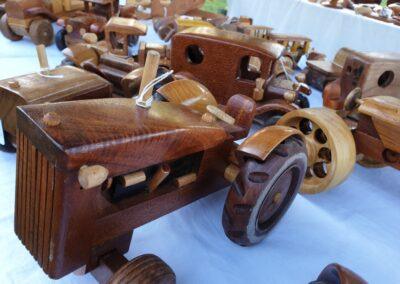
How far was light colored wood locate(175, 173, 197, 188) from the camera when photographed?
899mm

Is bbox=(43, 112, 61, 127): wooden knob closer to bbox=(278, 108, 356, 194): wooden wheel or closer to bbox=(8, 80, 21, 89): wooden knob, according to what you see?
bbox=(8, 80, 21, 89): wooden knob

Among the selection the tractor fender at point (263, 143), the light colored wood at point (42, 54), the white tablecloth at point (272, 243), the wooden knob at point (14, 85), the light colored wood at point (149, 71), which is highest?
the light colored wood at point (149, 71)

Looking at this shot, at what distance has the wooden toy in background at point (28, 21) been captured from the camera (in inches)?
85.1

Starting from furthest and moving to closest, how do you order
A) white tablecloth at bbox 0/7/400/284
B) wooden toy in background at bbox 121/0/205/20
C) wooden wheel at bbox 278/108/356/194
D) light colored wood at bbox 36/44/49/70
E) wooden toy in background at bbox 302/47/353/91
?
wooden toy in background at bbox 121/0/205/20
wooden toy in background at bbox 302/47/353/91
wooden wheel at bbox 278/108/356/194
light colored wood at bbox 36/44/49/70
white tablecloth at bbox 0/7/400/284

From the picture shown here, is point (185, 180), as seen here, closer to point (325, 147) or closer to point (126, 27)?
point (325, 147)

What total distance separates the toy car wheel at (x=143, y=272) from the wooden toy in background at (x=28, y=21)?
1.98 m

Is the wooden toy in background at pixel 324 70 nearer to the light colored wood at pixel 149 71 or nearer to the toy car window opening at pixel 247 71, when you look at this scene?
the toy car window opening at pixel 247 71

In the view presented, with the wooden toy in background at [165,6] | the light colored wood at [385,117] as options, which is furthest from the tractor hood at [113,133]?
the wooden toy in background at [165,6]

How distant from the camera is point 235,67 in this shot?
4.95 feet

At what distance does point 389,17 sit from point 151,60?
228 centimetres

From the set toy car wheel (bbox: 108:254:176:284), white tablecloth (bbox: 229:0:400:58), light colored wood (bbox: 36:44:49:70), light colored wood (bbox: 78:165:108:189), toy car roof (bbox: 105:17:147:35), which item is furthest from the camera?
white tablecloth (bbox: 229:0:400:58)

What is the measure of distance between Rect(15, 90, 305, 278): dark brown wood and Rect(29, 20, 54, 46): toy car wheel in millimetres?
1717

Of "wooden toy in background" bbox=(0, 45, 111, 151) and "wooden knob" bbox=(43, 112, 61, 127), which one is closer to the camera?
"wooden knob" bbox=(43, 112, 61, 127)

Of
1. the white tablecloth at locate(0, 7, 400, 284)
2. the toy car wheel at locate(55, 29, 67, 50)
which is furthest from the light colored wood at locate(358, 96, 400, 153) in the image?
the toy car wheel at locate(55, 29, 67, 50)
